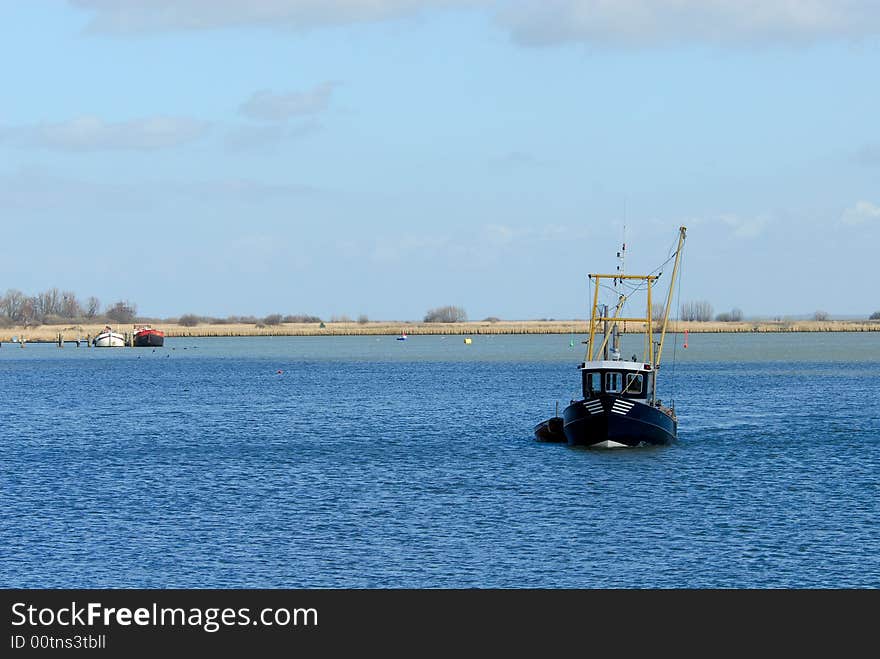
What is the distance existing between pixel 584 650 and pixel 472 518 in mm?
21297

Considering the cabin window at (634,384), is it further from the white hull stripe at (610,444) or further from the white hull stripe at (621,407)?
the white hull stripe at (610,444)

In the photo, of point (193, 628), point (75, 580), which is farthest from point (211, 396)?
point (193, 628)

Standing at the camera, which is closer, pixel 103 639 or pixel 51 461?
pixel 103 639

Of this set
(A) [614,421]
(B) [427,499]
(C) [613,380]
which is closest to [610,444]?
(A) [614,421]

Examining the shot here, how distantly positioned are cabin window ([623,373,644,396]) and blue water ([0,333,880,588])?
12.3 feet

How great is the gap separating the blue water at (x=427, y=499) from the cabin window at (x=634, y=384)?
376 cm

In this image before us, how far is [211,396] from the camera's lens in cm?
13725

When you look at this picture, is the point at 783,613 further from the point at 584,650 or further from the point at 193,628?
the point at 193,628

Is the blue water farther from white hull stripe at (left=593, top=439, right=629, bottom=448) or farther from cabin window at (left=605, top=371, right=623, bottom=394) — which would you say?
cabin window at (left=605, top=371, right=623, bottom=394)

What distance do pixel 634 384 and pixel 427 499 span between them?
2269cm

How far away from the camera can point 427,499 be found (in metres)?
60.4

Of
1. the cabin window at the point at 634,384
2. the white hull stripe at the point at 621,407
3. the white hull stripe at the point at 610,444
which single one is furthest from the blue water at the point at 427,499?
the cabin window at the point at 634,384

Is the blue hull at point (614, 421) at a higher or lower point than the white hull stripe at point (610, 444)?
higher

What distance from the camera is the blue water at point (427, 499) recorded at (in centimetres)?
4453
